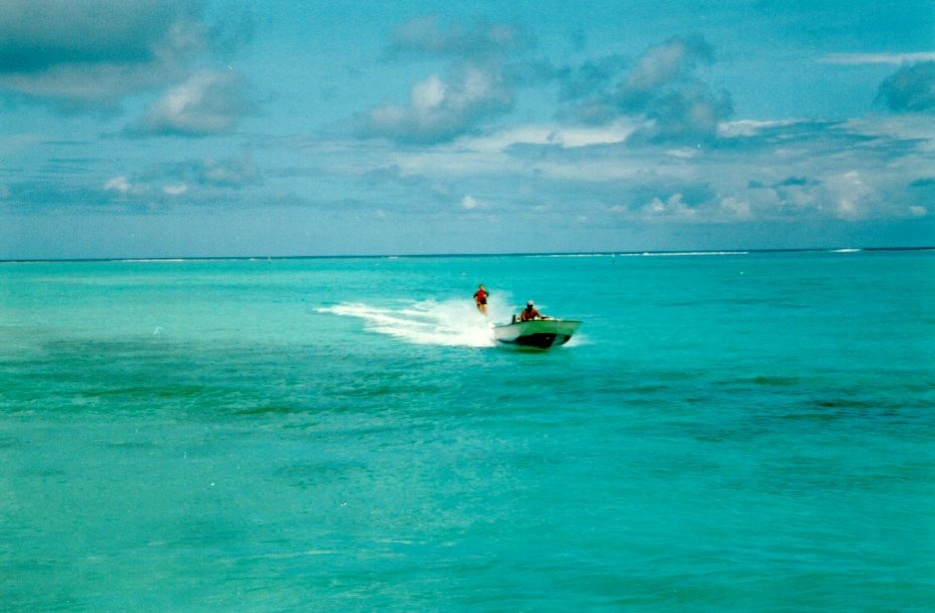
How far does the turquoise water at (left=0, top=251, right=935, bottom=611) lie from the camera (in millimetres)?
12758

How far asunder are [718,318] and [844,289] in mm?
38895

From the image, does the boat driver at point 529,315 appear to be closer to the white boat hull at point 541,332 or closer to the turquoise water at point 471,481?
the white boat hull at point 541,332

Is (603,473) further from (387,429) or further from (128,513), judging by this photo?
(128,513)

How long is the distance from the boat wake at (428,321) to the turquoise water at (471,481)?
6.27 meters

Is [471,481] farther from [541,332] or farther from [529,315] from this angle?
[529,315]

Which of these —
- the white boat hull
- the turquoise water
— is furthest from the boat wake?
the turquoise water

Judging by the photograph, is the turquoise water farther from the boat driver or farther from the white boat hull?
the boat driver

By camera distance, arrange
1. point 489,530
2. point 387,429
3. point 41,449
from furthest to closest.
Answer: point 387,429 → point 41,449 → point 489,530

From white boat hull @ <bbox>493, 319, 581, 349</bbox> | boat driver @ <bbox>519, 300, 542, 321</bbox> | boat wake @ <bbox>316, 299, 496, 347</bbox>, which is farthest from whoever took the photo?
boat wake @ <bbox>316, 299, 496, 347</bbox>

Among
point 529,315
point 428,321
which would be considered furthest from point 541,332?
point 428,321

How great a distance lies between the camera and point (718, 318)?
56500 millimetres

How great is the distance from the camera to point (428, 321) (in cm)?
5675

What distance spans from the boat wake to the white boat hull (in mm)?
2125

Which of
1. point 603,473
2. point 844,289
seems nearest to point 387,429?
point 603,473
